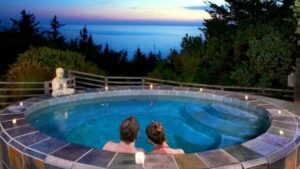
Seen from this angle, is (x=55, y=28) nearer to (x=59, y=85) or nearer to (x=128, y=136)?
(x=59, y=85)

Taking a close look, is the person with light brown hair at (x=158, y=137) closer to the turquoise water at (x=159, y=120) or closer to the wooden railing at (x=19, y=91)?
the turquoise water at (x=159, y=120)

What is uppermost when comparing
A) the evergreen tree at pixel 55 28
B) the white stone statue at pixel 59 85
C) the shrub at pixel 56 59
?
the evergreen tree at pixel 55 28

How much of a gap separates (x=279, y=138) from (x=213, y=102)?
310 cm

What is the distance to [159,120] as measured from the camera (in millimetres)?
7094

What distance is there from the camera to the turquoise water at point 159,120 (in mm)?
5793

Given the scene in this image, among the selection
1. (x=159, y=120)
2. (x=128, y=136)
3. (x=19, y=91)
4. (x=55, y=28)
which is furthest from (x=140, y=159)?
(x=55, y=28)

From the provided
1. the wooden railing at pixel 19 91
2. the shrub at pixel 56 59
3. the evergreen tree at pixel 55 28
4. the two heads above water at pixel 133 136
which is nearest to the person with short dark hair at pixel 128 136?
the two heads above water at pixel 133 136

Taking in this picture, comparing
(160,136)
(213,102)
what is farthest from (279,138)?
(213,102)

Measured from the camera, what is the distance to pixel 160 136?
4.02 metres

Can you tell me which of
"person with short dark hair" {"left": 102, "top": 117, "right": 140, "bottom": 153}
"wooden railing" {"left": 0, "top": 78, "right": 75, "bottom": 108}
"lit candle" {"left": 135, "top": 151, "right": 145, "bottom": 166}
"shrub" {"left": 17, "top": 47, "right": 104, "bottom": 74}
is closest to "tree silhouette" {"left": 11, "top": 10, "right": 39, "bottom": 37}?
"shrub" {"left": 17, "top": 47, "right": 104, "bottom": 74}

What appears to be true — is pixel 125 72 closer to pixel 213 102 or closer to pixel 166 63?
pixel 166 63

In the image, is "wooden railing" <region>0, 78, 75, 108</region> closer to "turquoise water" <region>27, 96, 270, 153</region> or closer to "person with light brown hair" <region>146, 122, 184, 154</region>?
"turquoise water" <region>27, 96, 270, 153</region>

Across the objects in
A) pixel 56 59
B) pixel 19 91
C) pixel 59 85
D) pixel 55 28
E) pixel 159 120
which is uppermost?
pixel 55 28

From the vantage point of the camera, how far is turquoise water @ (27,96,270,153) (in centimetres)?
579
